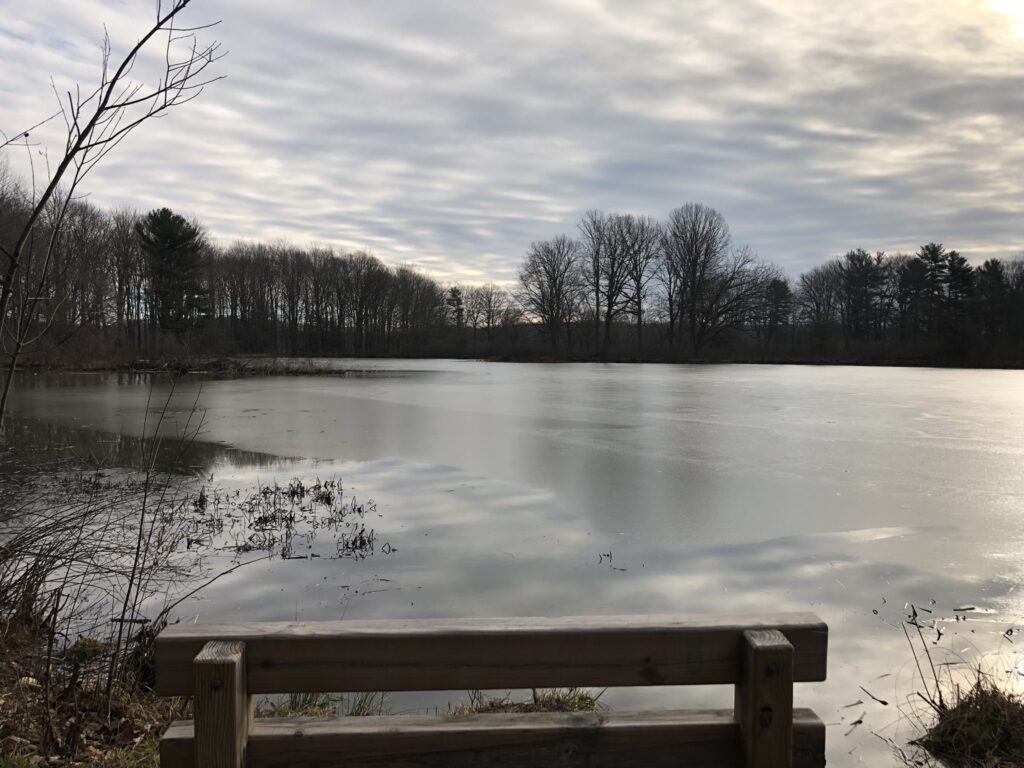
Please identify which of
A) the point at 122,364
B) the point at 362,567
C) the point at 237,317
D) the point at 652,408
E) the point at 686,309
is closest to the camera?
the point at 362,567

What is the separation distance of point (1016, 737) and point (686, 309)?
56526mm

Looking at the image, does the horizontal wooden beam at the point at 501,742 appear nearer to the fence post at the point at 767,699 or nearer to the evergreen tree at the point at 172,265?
the fence post at the point at 767,699

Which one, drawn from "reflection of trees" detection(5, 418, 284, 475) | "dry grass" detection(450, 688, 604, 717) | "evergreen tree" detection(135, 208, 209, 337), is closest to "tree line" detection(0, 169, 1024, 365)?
"evergreen tree" detection(135, 208, 209, 337)

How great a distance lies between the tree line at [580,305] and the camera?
44656 mm

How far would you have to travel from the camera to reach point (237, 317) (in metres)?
64.6

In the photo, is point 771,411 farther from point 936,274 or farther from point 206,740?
point 936,274

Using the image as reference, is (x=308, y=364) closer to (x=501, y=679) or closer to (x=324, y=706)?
(x=324, y=706)

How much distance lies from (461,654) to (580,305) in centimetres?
6173

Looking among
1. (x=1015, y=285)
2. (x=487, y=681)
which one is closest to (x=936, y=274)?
(x=1015, y=285)

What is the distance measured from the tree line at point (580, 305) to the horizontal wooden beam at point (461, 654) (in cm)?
3458

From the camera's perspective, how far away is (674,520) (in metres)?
6.83

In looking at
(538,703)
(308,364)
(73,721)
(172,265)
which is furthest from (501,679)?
(172,265)

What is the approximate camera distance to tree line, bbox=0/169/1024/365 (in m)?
44.7

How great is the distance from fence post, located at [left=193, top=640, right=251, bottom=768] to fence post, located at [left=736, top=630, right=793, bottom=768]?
39.8 inches
